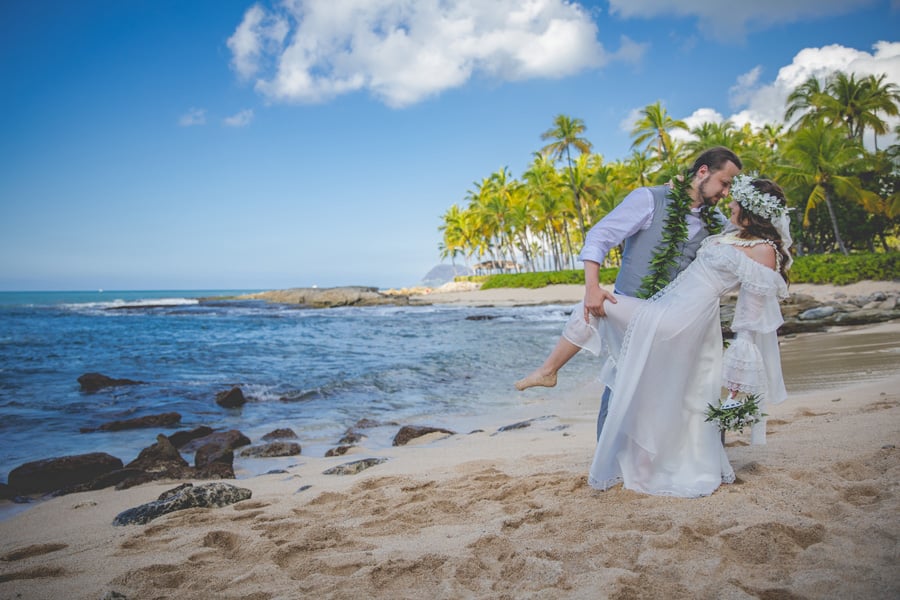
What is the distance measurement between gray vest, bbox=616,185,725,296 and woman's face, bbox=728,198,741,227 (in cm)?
22

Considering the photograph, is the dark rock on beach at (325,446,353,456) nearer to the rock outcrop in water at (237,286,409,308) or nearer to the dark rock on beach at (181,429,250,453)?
the dark rock on beach at (181,429,250,453)

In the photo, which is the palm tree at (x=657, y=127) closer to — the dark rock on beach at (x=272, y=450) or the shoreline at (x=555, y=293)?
the shoreline at (x=555, y=293)

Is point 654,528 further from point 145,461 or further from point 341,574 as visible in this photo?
point 145,461

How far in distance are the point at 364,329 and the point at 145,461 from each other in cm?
1758

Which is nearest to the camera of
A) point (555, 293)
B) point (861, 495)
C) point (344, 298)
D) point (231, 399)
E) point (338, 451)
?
point (861, 495)

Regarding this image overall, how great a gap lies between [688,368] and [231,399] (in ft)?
26.0

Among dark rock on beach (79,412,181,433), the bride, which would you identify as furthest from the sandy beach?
dark rock on beach (79,412,181,433)

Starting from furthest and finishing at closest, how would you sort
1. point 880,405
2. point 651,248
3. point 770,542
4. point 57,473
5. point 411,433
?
1. point 411,433
2. point 57,473
3. point 880,405
4. point 651,248
5. point 770,542

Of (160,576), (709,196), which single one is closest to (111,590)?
(160,576)

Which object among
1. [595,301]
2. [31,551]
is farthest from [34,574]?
[595,301]

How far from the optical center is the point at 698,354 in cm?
296

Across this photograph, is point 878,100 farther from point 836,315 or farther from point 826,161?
point 836,315

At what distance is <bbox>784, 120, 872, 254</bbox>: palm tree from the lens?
26656 millimetres

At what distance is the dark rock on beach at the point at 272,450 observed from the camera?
19.4 ft
